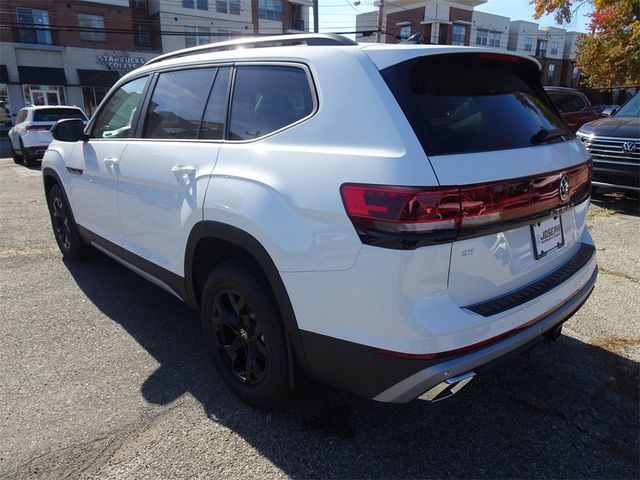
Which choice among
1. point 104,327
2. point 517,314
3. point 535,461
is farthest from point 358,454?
point 104,327

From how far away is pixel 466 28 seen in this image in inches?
2024

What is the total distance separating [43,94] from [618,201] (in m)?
36.2

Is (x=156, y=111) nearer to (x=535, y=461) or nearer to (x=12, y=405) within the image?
(x=12, y=405)

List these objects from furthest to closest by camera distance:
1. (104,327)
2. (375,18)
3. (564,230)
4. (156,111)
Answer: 1. (375,18)
2. (104,327)
3. (156,111)
4. (564,230)

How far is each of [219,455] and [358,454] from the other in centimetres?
68

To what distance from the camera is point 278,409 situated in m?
2.64

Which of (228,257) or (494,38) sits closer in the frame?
(228,257)

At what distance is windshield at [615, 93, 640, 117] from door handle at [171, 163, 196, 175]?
313 inches

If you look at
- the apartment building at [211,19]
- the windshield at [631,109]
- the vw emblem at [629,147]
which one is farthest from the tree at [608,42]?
the apartment building at [211,19]

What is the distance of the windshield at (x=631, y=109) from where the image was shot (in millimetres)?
7906

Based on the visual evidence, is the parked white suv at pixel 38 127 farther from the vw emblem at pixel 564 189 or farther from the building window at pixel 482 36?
the building window at pixel 482 36

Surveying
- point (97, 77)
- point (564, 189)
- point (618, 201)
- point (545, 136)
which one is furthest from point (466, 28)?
point (564, 189)

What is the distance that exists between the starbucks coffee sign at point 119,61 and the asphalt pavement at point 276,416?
35.9 metres

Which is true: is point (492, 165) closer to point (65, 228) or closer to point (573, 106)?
point (65, 228)
